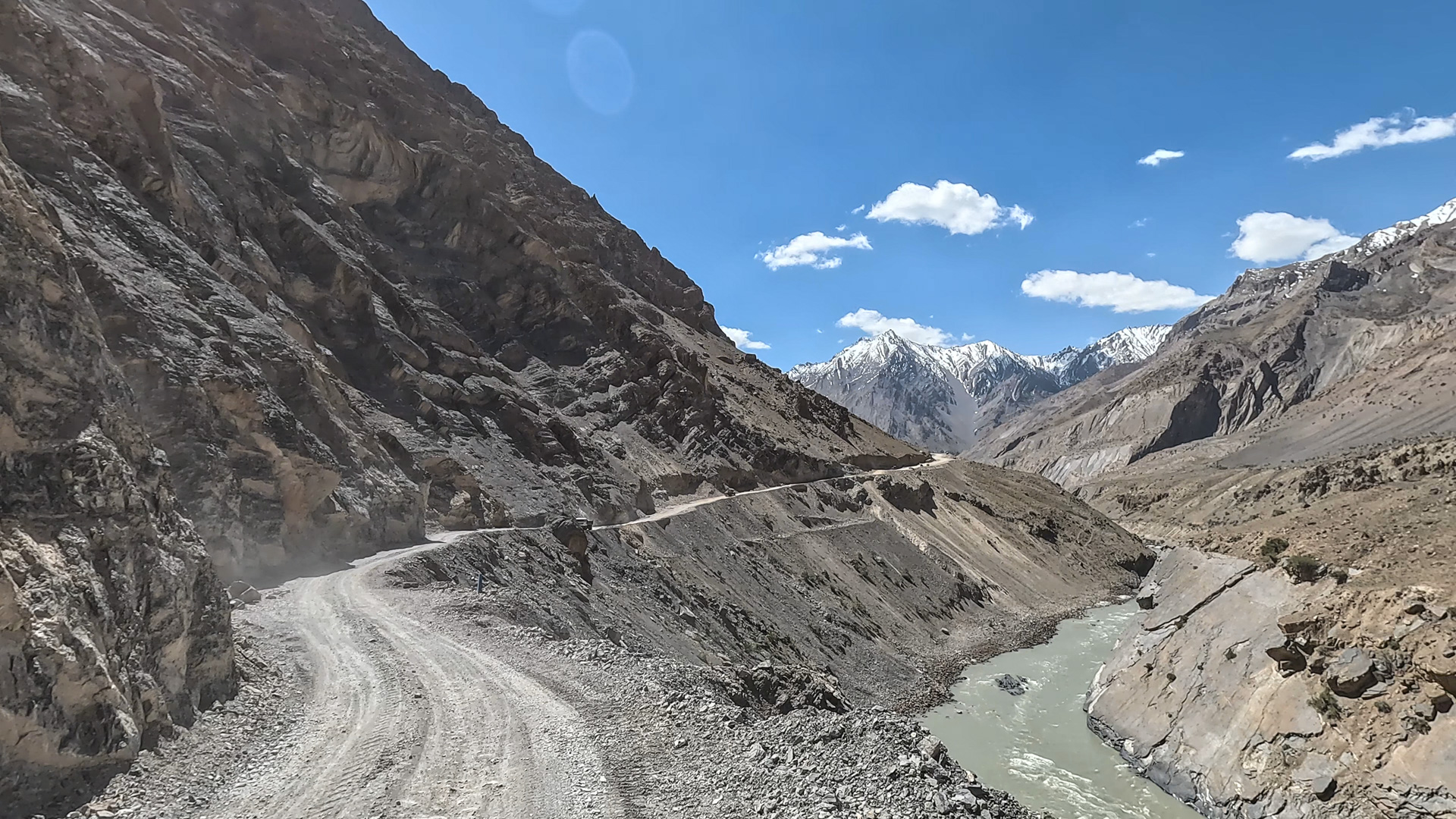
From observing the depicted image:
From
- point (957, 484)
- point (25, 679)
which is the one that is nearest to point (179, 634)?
point (25, 679)

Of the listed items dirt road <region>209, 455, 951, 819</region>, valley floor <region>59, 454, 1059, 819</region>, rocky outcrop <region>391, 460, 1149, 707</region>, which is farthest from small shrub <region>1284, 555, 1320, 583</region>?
dirt road <region>209, 455, 951, 819</region>

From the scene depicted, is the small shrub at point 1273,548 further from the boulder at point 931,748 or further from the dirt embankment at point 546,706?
the boulder at point 931,748

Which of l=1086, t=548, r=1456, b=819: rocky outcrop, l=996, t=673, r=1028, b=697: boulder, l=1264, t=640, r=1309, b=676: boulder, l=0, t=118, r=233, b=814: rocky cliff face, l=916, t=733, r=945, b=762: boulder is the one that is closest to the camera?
l=0, t=118, r=233, b=814: rocky cliff face

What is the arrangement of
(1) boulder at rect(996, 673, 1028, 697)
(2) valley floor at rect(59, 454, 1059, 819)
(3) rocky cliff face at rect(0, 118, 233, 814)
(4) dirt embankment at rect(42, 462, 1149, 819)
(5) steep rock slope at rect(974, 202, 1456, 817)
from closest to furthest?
1. (3) rocky cliff face at rect(0, 118, 233, 814)
2. (2) valley floor at rect(59, 454, 1059, 819)
3. (4) dirt embankment at rect(42, 462, 1149, 819)
4. (5) steep rock slope at rect(974, 202, 1456, 817)
5. (1) boulder at rect(996, 673, 1028, 697)

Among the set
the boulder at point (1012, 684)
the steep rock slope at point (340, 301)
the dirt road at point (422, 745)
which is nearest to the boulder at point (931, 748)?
the dirt road at point (422, 745)

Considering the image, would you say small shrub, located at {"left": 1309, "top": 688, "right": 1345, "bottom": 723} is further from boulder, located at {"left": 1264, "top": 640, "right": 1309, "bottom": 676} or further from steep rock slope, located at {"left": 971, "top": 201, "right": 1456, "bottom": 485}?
steep rock slope, located at {"left": 971, "top": 201, "right": 1456, "bottom": 485}

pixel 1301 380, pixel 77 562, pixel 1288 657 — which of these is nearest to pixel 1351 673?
pixel 1288 657

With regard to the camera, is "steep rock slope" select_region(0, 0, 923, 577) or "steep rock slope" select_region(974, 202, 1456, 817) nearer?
→ "steep rock slope" select_region(974, 202, 1456, 817)
